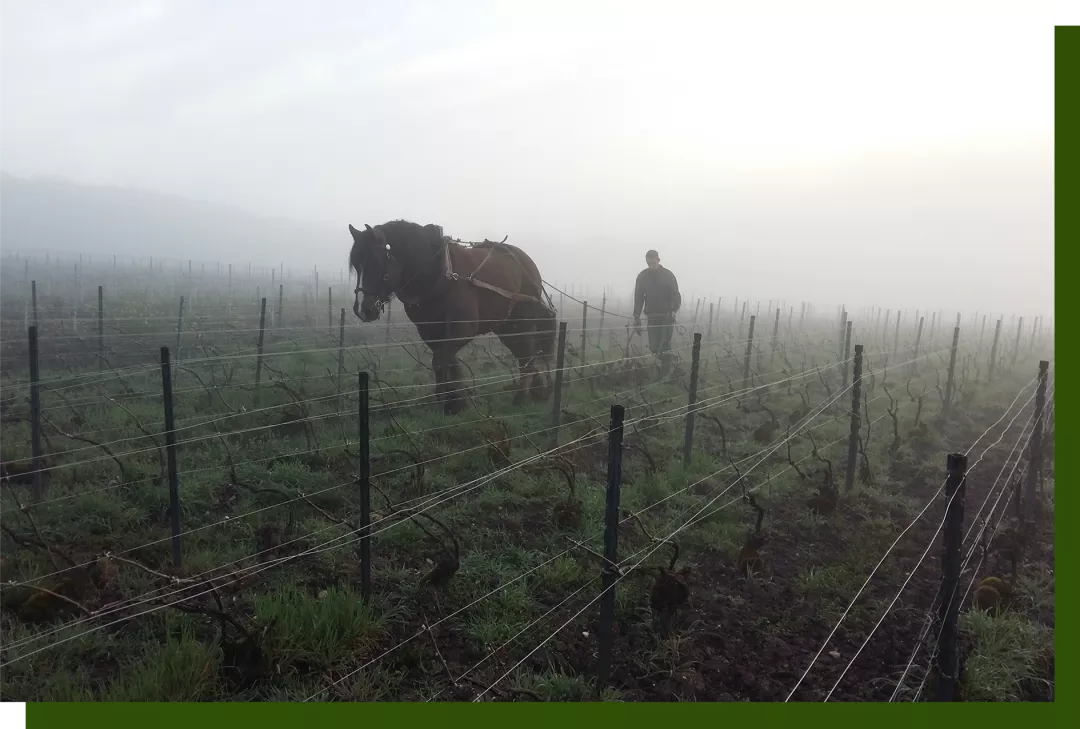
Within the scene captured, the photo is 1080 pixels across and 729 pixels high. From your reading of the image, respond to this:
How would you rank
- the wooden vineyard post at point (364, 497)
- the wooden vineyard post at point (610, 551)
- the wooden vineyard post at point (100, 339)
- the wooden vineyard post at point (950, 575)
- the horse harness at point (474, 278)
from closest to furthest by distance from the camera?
the wooden vineyard post at point (950, 575) < the wooden vineyard post at point (610, 551) < the wooden vineyard post at point (364, 497) < the horse harness at point (474, 278) < the wooden vineyard post at point (100, 339)

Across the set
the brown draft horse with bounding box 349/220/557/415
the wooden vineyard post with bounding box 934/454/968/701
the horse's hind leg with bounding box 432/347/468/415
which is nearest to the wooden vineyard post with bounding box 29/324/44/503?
the brown draft horse with bounding box 349/220/557/415

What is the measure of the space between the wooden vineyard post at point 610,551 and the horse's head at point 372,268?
421 cm

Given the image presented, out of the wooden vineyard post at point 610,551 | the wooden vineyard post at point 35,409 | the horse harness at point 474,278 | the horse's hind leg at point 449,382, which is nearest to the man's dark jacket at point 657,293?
the horse harness at point 474,278

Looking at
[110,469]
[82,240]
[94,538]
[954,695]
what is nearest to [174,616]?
[94,538]

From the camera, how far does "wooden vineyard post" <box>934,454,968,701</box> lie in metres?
2.43

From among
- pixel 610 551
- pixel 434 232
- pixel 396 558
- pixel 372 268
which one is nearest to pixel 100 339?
pixel 372 268

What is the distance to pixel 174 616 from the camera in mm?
2982

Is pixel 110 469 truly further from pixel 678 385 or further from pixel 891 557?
pixel 678 385

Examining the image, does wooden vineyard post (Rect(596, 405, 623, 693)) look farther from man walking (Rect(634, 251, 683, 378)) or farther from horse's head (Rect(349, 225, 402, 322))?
man walking (Rect(634, 251, 683, 378))

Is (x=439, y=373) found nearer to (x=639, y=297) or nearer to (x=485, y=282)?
(x=485, y=282)

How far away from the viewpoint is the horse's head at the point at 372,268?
630 cm

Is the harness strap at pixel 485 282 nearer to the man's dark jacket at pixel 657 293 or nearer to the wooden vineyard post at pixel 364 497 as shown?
the man's dark jacket at pixel 657 293

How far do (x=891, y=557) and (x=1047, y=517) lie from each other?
2291 millimetres

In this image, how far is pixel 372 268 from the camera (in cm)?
637
